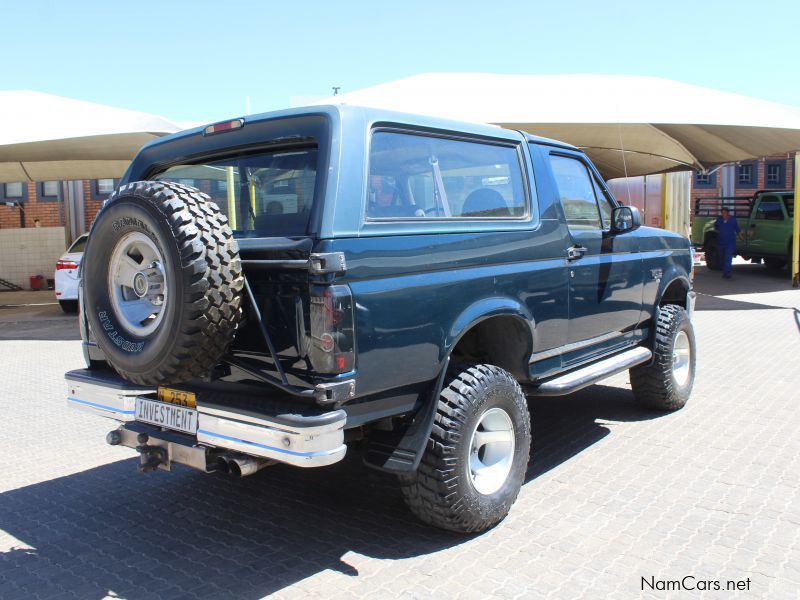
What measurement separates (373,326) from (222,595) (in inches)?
53.5

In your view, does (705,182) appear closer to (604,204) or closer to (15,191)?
(15,191)

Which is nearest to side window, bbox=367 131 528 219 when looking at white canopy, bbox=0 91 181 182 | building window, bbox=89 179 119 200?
white canopy, bbox=0 91 181 182

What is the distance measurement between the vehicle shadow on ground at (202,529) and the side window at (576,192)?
1.62 meters

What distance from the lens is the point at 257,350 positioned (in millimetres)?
3219

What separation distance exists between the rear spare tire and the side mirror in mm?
2976

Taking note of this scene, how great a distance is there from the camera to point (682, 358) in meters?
6.15

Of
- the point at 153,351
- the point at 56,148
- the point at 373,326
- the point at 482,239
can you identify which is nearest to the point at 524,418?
the point at 482,239

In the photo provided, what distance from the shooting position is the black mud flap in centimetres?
328

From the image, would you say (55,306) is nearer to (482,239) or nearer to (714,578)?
(482,239)

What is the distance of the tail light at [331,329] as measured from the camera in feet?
9.53

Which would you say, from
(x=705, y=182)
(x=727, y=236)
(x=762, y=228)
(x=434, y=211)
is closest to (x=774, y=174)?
(x=705, y=182)

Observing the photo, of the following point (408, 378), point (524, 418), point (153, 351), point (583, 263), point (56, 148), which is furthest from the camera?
point (56, 148)

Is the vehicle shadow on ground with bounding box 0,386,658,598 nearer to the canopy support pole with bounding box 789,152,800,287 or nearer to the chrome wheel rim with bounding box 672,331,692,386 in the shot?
the chrome wheel rim with bounding box 672,331,692,386

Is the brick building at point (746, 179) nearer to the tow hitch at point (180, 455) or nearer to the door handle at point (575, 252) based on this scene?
the door handle at point (575, 252)
